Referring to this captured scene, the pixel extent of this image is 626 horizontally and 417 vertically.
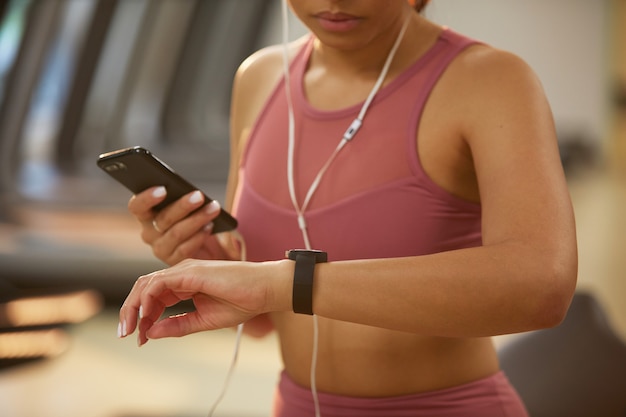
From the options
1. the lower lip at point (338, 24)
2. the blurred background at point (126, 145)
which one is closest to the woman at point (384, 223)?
the lower lip at point (338, 24)

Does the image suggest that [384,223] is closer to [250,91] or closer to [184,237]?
[184,237]

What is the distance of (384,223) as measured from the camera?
1.49 meters

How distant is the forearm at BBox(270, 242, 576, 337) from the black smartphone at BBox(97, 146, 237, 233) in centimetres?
38

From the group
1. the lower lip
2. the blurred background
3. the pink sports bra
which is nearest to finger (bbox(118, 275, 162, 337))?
the pink sports bra

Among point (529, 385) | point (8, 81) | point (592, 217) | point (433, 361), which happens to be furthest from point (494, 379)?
point (592, 217)

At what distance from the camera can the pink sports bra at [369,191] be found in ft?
4.84

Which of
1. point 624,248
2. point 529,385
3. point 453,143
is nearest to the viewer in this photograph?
point 453,143

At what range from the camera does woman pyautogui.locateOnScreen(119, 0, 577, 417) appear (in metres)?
1.22

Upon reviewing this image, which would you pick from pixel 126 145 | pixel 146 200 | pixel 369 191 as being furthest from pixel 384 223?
pixel 126 145

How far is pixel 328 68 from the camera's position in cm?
Answer: 169

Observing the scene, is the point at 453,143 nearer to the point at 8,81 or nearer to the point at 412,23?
the point at 412,23

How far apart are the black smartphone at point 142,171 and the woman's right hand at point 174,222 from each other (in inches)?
0.5

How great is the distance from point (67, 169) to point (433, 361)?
6.95m

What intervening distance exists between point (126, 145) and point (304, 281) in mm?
8310
